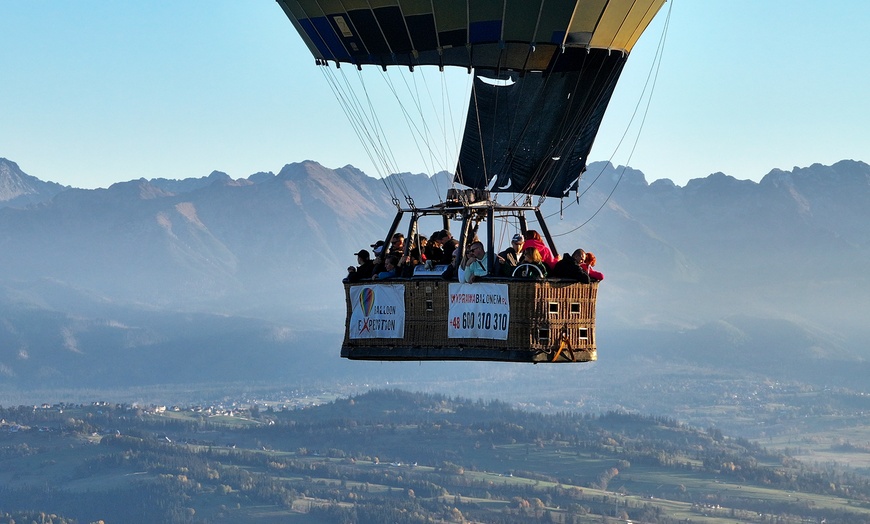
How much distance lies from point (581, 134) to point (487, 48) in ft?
16.2

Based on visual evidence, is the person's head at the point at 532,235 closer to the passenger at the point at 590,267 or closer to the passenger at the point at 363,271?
the passenger at the point at 590,267

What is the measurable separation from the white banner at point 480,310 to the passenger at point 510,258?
52cm

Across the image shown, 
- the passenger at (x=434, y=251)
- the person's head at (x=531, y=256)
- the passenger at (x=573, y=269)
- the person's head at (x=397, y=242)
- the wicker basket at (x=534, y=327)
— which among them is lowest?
the wicker basket at (x=534, y=327)

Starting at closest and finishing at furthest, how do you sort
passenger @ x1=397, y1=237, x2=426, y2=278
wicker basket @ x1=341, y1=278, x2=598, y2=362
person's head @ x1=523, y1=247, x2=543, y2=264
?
wicker basket @ x1=341, y1=278, x2=598, y2=362
person's head @ x1=523, y1=247, x2=543, y2=264
passenger @ x1=397, y1=237, x2=426, y2=278

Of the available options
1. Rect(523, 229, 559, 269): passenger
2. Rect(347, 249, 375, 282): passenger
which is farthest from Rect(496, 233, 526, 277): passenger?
Rect(347, 249, 375, 282): passenger

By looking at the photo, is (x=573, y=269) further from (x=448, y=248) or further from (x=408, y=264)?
(x=408, y=264)

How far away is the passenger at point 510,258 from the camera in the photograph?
136 feet

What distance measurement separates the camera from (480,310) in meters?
41.4

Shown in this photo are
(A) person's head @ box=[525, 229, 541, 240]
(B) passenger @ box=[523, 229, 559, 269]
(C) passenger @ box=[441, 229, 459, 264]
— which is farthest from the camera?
(C) passenger @ box=[441, 229, 459, 264]

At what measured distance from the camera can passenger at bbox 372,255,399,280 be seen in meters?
43.6

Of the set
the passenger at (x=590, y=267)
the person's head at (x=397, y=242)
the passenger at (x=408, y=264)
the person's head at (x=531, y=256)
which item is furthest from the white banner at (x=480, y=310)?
the person's head at (x=397, y=242)

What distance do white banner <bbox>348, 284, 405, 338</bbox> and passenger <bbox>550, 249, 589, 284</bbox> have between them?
4.59 meters

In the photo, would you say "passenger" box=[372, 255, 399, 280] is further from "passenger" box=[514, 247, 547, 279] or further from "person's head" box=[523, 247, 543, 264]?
"person's head" box=[523, 247, 543, 264]

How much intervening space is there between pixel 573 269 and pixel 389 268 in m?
5.51
